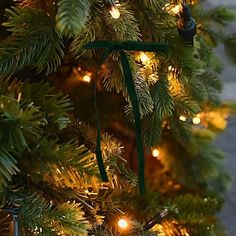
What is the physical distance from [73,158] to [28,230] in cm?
11

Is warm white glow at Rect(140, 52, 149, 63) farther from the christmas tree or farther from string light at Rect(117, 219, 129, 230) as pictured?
string light at Rect(117, 219, 129, 230)

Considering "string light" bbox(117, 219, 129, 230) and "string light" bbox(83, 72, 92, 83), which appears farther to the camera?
"string light" bbox(83, 72, 92, 83)

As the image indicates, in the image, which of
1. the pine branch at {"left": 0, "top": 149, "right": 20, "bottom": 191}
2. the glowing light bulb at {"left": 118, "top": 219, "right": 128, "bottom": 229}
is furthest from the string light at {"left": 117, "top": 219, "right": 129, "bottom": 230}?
the pine branch at {"left": 0, "top": 149, "right": 20, "bottom": 191}

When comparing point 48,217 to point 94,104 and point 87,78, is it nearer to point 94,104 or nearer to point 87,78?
point 94,104

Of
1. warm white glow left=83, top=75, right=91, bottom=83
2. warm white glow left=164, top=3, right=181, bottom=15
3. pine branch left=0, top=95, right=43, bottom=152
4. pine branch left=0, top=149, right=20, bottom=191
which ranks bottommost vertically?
warm white glow left=83, top=75, right=91, bottom=83

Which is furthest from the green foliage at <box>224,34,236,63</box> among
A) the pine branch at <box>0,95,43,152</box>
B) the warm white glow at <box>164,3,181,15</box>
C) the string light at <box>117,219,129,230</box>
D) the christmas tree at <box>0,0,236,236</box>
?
the pine branch at <box>0,95,43,152</box>

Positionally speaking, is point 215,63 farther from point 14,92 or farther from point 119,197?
point 14,92

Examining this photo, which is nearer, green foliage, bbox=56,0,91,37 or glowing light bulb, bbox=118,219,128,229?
green foliage, bbox=56,0,91,37

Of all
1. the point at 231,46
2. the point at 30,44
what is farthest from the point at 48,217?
the point at 231,46

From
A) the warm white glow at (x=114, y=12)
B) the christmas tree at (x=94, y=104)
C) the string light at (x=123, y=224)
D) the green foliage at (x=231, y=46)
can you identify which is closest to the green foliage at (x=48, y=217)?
the christmas tree at (x=94, y=104)

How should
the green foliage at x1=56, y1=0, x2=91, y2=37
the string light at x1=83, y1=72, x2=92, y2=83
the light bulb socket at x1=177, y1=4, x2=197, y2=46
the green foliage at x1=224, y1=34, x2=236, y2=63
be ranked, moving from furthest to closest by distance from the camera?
the green foliage at x1=224, y1=34, x2=236, y2=63
the string light at x1=83, y1=72, x2=92, y2=83
the light bulb socket at x1=177, y1=4, x2=197, y2=46
the green foliage at x1=56, y1=0, x2=91, y2=37

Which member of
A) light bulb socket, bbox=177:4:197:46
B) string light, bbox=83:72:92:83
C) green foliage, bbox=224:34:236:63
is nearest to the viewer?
light bulb socket, bbox=177:4:197:46

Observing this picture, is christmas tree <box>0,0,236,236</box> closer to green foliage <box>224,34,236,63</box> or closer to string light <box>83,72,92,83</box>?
string light <box>83,72,92,83</box>

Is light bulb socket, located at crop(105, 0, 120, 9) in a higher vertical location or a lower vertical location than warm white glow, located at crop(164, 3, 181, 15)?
higher
